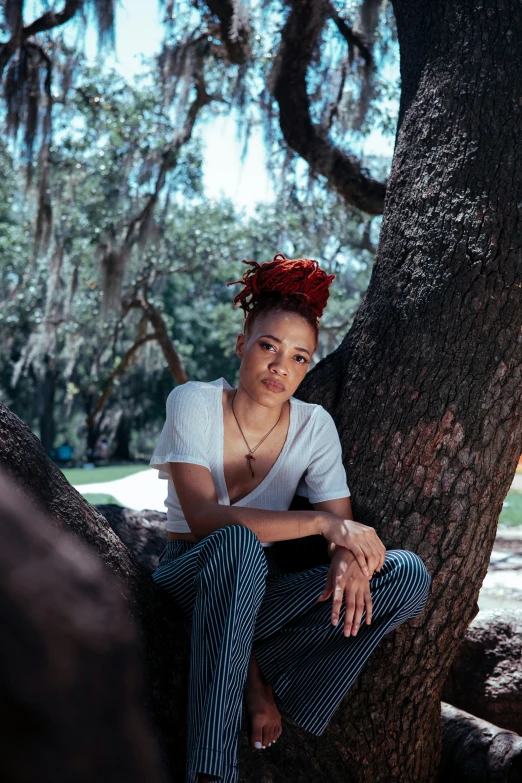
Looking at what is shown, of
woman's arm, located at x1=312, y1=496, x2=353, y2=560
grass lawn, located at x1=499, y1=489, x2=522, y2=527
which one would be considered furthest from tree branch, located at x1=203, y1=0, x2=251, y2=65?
grass lawn, located at x1=499, y1=489, x2=522, y2=527

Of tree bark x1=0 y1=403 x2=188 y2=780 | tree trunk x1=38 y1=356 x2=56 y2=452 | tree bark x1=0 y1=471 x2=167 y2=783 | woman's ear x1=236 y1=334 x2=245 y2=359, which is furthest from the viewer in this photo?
tree trunk x1=38 y1=356 x2=56 y2=452

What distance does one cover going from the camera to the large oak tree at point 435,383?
86.7 inches

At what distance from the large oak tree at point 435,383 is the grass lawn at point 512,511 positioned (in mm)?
7048

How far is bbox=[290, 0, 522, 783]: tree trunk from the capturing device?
223cm

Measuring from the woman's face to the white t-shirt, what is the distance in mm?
103

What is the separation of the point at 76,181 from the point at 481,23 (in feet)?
25.2

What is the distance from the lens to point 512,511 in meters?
10.8

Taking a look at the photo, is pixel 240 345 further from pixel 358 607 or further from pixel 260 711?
pixel 260 711

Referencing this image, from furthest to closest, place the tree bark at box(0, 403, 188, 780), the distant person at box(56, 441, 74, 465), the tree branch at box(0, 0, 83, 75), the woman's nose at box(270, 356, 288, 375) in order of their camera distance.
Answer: the distant person at box(56, 441, 74, 465)
the tree branch at box(0, 0, 83, 75)
the woman's nose at box(270, 356, 288, 375)
the tree bark at box(0, 403, 188, 780)

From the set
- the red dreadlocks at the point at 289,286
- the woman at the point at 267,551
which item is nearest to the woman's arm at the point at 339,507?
the woman at the point at 267,551

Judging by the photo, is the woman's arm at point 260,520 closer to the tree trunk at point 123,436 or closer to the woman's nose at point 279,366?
the woman's nose at point 279,366

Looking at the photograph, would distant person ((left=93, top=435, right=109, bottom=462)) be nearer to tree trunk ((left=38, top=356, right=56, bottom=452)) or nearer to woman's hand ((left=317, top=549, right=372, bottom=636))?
tree trunk ((left=38, top=356, right=56, bottom=452))

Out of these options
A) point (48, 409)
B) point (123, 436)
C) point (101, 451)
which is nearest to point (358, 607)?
point (48, 409)

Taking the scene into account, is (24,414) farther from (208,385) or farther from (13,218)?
(208,385)
